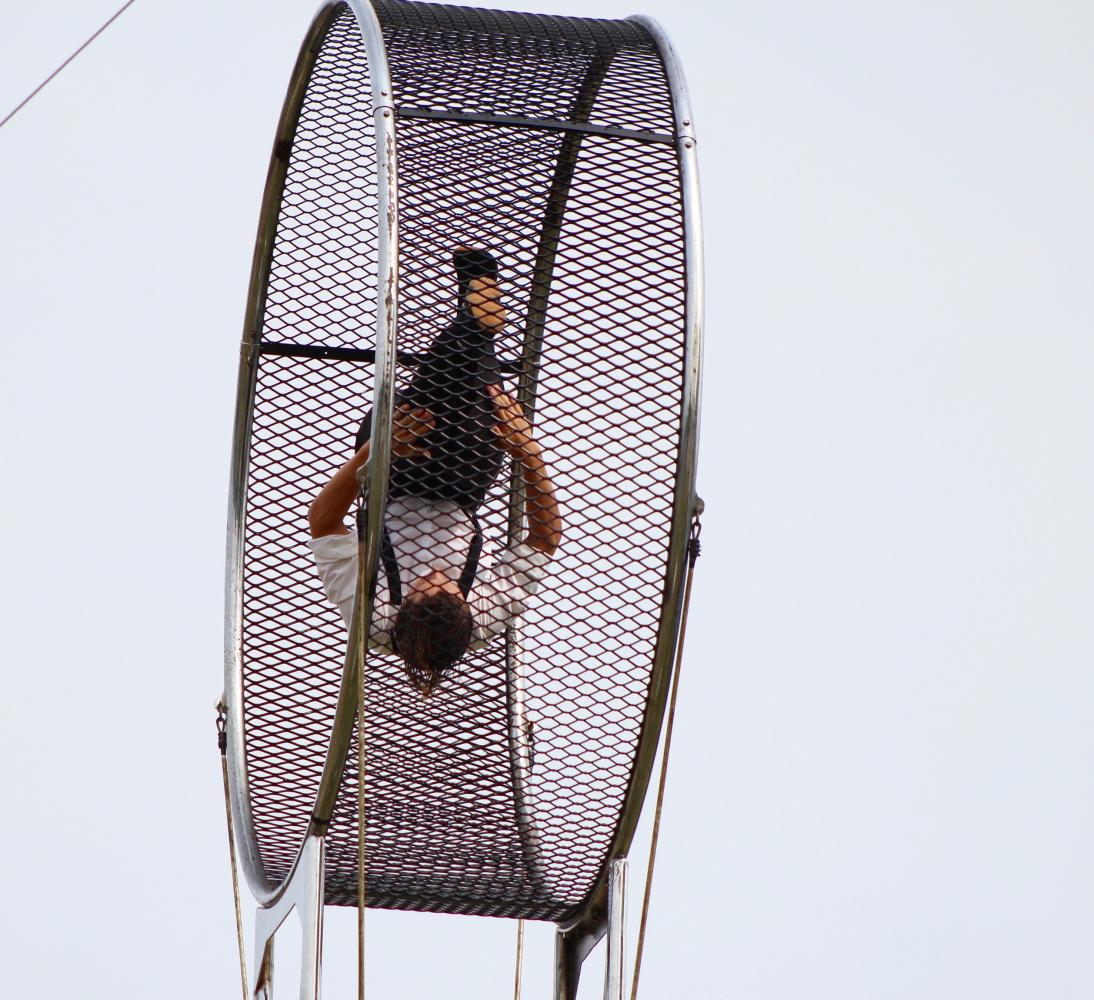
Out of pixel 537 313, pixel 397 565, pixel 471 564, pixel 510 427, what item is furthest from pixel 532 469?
pixel 537 313

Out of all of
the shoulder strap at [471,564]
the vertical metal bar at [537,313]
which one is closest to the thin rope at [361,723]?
the shoulder strap at [471,564]

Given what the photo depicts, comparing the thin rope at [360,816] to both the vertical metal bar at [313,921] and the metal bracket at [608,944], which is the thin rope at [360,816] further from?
the metal bracket at [608,944]

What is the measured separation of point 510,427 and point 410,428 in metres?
0.38

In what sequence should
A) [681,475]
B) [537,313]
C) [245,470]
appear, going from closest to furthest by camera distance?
[681,475]
[537,313]
[245,470]

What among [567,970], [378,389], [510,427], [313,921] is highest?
[378,389]

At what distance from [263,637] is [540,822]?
Result: 1.67m

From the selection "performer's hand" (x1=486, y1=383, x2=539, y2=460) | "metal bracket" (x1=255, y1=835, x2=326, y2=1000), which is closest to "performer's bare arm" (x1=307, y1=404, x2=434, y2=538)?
"performer's hand" (x1=486, y1=383, x2=539, y2=460)

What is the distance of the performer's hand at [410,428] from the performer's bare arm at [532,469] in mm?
255

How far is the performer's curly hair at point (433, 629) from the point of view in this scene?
1107 centimetres

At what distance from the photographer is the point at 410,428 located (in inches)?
429

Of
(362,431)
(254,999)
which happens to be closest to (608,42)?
(362,431)

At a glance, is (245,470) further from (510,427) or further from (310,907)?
(310,907)

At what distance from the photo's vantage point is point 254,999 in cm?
1218

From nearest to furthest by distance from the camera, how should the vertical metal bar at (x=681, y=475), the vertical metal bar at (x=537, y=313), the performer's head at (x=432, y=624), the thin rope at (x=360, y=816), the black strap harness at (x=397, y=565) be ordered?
the thin rope at (x=360, y=816)
the vertical metal bar at (x=681, y=475)
the performer's head at (x=432, y=624)
the black strap harness at (x=397, y=565)
the vertical metal bar at (x=537, y=313)
